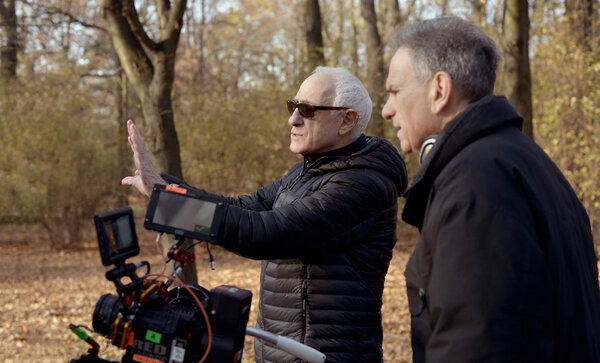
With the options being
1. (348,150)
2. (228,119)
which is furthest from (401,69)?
(228,119)

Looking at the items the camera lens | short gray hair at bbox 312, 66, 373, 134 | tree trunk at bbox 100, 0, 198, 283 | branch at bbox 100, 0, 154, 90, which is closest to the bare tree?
tree trunk at bbox 100, 0, 198, 283

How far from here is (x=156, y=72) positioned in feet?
19.7

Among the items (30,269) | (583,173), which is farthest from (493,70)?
(30,269)

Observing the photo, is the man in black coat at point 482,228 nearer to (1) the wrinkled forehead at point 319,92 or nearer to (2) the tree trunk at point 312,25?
(1) the wrinkled forehead at point 319,92

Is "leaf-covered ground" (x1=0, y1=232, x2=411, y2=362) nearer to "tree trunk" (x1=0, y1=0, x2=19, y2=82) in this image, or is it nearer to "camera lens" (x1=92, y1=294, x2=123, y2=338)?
"camera lens" (x1=92, y1=294, x2=123, y2=338)

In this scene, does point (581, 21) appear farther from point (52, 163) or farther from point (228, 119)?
point (52, 163)

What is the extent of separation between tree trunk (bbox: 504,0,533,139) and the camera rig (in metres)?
6.35

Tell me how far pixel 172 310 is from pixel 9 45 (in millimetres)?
16318

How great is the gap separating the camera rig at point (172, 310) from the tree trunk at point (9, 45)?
531 inches

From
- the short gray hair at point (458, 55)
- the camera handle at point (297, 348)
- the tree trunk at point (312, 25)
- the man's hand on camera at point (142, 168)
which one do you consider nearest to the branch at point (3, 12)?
the tree trunk at point (312, 25)

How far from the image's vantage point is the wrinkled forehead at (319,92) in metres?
2.68

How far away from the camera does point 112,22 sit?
19.7ft

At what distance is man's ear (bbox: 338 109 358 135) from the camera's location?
2.66 m

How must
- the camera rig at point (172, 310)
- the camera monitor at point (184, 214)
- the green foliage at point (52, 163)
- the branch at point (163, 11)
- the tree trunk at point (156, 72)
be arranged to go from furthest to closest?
the green foliage at point (52, 163)
the branch at point (163, 11)
the tree trunk at point (156, 72)
the camera monitor at point (184, 214)
the camera rig at point (172, 310)
